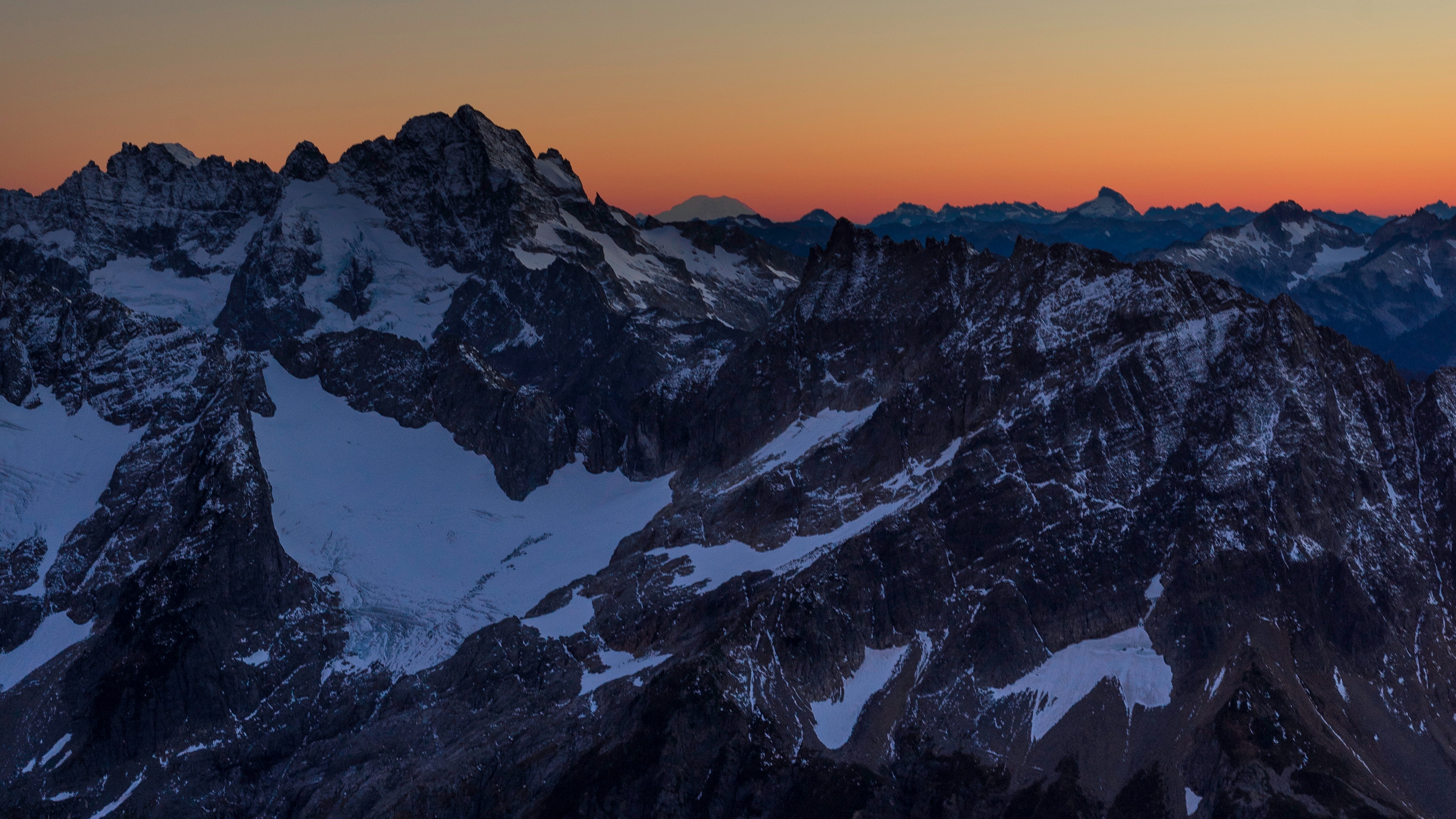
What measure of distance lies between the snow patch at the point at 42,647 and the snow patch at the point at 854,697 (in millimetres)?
109714

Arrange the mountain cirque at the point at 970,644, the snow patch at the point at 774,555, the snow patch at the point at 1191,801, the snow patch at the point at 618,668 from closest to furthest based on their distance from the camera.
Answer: the snow patch at the point at 1191,801
the mountain cirque at the point at 970,644
the snow patch at the point at 618,668
the snow patch at the point at 774,555

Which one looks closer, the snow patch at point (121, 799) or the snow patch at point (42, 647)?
the snow patch at point (121, 799)

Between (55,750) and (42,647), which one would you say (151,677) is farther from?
(42,647)

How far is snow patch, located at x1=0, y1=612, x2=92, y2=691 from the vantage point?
18812 cm

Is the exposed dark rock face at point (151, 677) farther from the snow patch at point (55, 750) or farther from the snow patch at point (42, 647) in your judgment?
the snow patch at point (42, 647)

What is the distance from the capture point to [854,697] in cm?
16525

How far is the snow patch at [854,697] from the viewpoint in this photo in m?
160

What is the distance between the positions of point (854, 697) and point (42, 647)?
119 m

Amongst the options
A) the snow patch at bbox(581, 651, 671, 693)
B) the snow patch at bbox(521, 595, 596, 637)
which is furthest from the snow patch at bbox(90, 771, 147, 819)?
the snow patch at bbox(581, 651, 671, 693)

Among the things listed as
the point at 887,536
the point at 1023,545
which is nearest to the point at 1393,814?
the point at 1023,545

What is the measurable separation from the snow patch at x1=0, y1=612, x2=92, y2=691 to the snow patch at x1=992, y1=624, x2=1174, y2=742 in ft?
435

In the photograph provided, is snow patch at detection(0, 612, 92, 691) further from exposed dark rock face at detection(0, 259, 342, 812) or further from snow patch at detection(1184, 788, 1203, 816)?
snow patch at detection(1184, 788, 1203, 816)

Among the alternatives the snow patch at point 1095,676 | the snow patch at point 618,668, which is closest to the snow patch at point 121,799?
the snow patch at point 618,668

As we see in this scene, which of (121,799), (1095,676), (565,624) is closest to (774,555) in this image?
(565,624)
